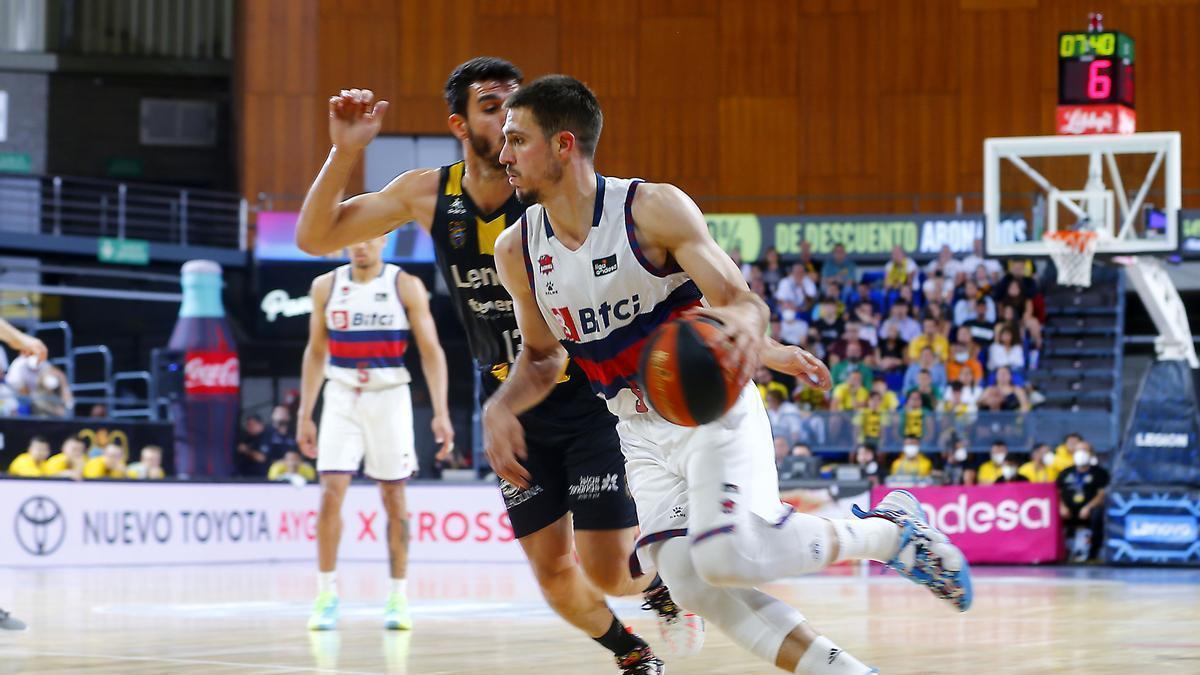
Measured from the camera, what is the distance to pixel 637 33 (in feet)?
93.3

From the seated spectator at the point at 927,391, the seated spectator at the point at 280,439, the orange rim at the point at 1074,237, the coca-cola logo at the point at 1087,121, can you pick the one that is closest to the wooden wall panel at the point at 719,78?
the seated spectator at the point at 927,391

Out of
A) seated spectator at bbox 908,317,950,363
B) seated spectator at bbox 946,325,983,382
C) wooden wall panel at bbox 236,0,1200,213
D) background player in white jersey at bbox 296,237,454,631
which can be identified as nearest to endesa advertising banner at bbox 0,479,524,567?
background player in white jersey at bbox 296,237,454,631

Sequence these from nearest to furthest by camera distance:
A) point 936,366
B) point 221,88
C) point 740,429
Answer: point 740,429 → point 936,366 → point 221,88

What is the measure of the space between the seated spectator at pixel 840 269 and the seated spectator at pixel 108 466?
11.6 meters

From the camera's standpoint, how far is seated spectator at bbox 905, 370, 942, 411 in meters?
19.9

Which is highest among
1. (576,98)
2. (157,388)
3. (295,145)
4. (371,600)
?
(295,145)

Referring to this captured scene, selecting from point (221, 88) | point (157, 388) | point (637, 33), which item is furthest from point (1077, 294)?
point (221, 88)

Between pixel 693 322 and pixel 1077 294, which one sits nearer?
pixel 693 322

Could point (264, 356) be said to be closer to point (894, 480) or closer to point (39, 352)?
point (894, 480)

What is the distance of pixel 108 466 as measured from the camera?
17.0 metres

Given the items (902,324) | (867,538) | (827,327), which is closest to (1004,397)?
(902,324)

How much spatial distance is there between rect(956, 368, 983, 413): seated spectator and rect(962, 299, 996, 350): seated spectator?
1.28 metres

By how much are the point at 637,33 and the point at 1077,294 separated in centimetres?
989

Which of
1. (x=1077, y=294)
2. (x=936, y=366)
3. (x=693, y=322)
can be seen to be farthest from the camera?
(x=1077, y=294)
